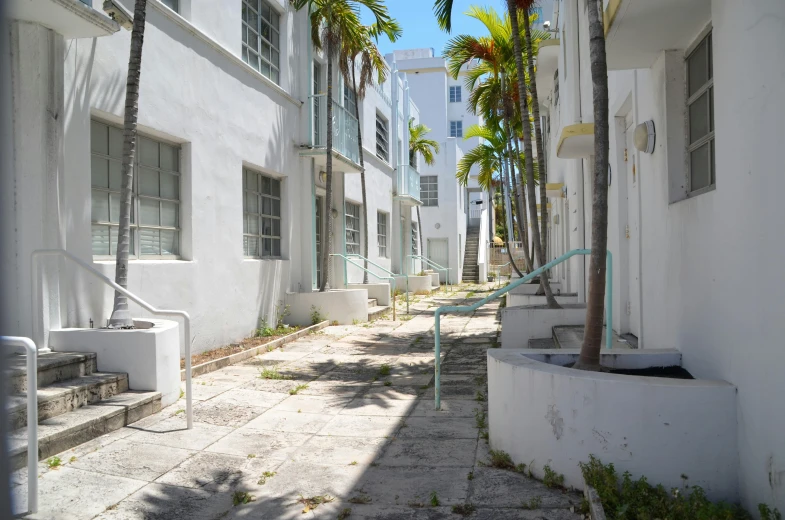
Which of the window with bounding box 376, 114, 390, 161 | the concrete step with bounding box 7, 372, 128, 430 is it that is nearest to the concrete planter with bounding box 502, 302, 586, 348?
the concrete step with bounding box 7, 372, 128, 430

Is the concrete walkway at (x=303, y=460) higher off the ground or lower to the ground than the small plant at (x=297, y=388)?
lower

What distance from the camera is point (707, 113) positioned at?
14.0 ft

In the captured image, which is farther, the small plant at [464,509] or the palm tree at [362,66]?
the palm tree at [362,66]

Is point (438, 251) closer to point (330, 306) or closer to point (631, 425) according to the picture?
point (330, 306)

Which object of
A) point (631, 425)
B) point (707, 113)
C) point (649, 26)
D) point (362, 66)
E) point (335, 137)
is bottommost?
point (631, 425)

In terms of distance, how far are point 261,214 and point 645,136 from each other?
7.04 metres

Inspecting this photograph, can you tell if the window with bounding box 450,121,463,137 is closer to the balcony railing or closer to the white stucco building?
the balcony railing

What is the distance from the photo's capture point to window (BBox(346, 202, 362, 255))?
53.0 feet

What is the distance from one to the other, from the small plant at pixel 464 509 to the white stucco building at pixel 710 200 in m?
1.34

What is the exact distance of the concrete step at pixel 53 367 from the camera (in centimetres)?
461

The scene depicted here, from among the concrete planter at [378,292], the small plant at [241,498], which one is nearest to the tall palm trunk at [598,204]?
the small plant at [241,498]

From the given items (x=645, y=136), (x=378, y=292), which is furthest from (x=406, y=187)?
(x=645, y=136)

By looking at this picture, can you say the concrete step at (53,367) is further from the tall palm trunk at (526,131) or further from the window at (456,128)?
the window at (456,128)

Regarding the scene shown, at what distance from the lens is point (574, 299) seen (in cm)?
1006
